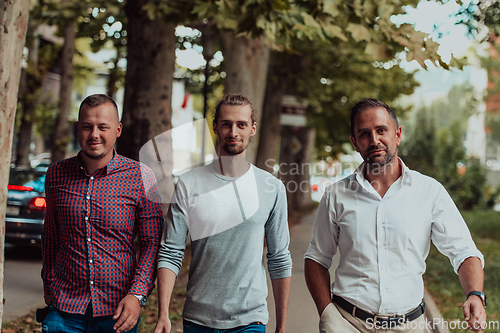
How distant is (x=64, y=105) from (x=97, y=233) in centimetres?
1259

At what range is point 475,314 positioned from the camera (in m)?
2.72

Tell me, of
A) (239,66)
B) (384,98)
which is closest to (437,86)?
(384,98)

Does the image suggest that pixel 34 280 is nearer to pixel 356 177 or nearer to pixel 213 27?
pixel 213 27

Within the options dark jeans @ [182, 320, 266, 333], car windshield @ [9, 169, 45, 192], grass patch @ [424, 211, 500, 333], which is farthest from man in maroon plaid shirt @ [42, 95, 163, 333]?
car windshield @ [9, 169, 45, 192]

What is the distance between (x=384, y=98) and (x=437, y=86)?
164 metres

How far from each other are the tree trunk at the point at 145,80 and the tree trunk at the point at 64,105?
24.8 feet

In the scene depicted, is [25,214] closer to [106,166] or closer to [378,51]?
[378,51]

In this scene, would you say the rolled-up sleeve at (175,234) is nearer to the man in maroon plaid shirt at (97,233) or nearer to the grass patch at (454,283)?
the man in maroon plaid shirt at (97,233)

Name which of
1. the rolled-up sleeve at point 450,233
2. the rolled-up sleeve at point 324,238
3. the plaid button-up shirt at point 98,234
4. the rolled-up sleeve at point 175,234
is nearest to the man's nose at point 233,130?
the rolled-up sleeve at point 175,234

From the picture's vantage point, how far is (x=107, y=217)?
2922 mm

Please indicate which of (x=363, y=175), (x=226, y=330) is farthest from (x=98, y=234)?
(x=363, y=175)

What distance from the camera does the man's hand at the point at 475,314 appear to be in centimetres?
270

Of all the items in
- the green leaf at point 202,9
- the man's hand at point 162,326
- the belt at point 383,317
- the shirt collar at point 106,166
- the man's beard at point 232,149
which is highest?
the green leaf at point 202,9

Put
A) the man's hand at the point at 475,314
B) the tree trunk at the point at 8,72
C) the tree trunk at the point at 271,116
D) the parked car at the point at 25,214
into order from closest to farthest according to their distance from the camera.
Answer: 1. the man's hand at the point at 475,314
2. the tree trunk at the point at 8,72
3. the parked car at the point at 25,214
4. the tree trunk at the point at 271,116
